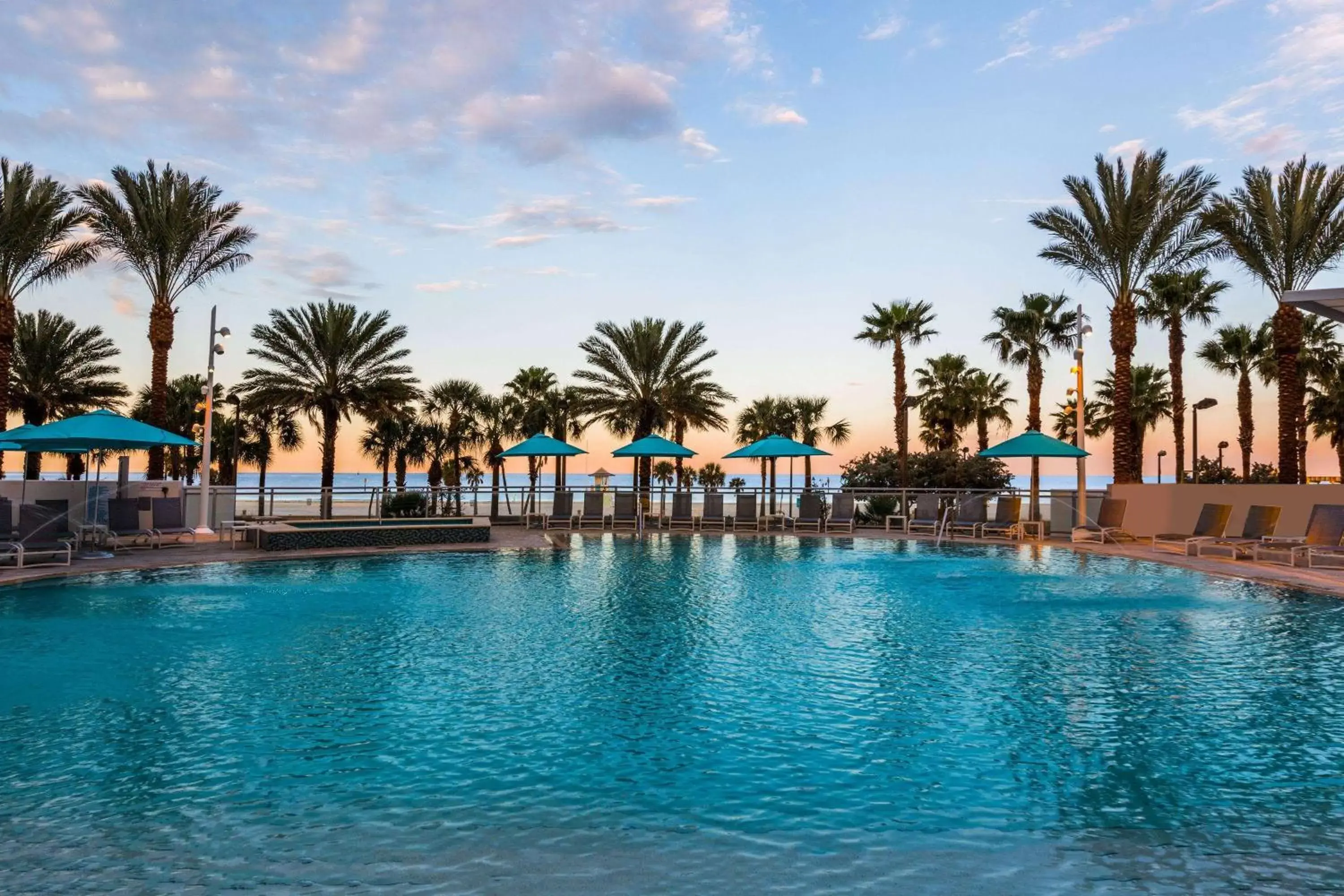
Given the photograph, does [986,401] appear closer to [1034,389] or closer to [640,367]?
[1034,389]

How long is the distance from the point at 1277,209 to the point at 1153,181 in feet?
12.8

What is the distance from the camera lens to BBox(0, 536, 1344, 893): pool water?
11.9ft

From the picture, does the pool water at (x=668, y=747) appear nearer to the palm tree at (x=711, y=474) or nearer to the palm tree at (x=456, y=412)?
the palm tree at (x=456, y=412)

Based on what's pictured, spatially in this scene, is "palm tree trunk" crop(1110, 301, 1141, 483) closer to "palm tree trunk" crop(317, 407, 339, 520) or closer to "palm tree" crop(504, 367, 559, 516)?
"palm tree trunk" crop(317, 407, 339, 520)

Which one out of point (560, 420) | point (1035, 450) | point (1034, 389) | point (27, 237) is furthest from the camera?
point (560, 420)

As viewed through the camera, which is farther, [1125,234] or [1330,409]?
[1330,409]

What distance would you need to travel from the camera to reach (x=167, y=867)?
3.53m

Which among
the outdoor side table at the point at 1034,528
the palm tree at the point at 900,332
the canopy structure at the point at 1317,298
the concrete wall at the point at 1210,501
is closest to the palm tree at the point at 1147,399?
the palm tree at the point at 900,332

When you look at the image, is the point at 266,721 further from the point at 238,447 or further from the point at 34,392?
the point at 238,447

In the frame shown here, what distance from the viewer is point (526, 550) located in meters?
16.8

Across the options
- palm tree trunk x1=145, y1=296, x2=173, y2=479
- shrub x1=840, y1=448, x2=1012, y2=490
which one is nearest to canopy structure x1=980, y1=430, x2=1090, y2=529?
shrub x1=840, y1=448, x2=1012, y2=490

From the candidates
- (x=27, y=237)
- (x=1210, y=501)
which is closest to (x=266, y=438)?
(x=27, y=237)

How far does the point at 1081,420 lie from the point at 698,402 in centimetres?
1355

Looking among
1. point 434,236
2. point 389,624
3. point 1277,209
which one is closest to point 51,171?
point 434,236
